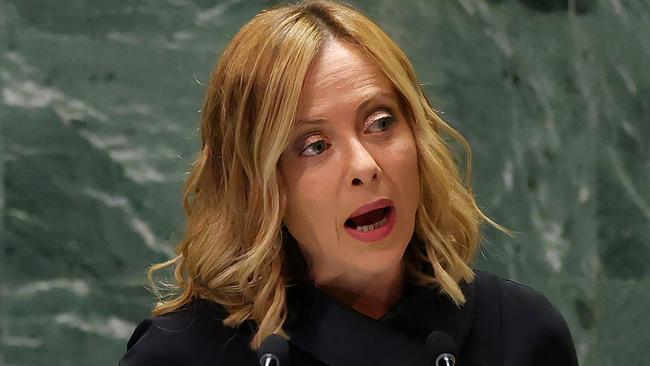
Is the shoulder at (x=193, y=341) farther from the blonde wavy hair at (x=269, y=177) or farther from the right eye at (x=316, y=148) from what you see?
the right eye at (x=316, y=148)

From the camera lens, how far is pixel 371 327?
1209 millimetres

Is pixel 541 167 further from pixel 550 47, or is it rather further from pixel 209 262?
pixel 209 262

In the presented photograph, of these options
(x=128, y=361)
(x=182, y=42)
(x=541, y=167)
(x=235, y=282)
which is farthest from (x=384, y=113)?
(x=541, y=167)

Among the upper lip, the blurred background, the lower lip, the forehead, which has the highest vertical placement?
the forehead

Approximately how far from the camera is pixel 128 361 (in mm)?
1247

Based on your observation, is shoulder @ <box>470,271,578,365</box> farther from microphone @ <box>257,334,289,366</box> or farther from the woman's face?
microphone @ <box>257,334,289,366</box>

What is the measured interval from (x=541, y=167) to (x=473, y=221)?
76cm

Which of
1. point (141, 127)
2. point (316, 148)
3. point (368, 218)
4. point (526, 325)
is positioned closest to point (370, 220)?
point (368, 218)

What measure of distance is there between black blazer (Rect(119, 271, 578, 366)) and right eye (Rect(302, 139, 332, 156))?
0.18 metres

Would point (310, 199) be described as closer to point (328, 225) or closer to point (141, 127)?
point (328, 225)

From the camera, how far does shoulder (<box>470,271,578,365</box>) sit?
1.27 metres

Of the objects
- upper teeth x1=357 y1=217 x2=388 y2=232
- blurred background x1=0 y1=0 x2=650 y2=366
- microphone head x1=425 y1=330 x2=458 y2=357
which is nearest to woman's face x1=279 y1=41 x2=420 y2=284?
upper teeth x1=357 y1=217 x2=388 y2=232

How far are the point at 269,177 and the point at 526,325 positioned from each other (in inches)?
15.9

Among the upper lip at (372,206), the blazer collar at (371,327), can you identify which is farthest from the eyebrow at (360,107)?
the blazer collar at (371,327)
